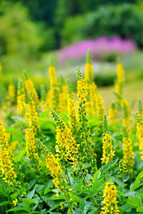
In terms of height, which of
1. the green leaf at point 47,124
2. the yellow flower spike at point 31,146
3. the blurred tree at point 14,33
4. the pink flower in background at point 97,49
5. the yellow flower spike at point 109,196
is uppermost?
the blurred tree at point 14,33

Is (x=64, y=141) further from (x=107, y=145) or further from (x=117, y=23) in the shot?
(x=117, y=23)

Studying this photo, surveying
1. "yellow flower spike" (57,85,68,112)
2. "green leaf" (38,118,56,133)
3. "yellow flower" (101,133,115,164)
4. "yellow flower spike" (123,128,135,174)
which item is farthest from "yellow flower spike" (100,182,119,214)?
"yellow flower spike" (57,85,68,112)

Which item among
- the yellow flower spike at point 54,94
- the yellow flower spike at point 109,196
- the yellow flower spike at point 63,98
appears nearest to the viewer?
Answer: the yellow flower spike at point 109,196

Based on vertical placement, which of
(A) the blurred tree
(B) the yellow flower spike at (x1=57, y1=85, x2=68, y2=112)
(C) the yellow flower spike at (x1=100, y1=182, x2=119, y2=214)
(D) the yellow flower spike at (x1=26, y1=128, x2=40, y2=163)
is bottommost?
(C) the yellow flower spike at (x1=100, y1=182, x2=119, y2=214)

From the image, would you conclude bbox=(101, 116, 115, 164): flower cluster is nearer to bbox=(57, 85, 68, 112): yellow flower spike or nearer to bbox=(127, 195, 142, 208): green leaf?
bbox=(127, 195, 142, 208): green leaf

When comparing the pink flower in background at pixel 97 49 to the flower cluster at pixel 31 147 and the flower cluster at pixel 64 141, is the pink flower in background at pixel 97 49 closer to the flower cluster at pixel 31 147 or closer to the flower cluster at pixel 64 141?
the flower cluster at pixel 31 147

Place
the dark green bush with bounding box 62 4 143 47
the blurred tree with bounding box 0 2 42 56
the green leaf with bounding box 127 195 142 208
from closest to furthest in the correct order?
the green leaf with bounding box 127 195 142 208
the blurred tree with bounding box 0 2 42 56
the dark green bush with bounding box 62 4 143 47

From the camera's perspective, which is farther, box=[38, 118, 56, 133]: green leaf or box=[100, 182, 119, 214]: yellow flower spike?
box=[38, 118, 56, 133]: green leaf

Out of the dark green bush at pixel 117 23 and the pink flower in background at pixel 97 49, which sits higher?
the dark green bush at pixel 117 23

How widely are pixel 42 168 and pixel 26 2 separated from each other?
1534 inches

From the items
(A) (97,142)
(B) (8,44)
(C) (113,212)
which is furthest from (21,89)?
(B) (8,44)

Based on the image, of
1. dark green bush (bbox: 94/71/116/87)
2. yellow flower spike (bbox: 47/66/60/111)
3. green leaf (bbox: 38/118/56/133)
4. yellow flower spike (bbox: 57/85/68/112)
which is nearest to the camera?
green leaf (bbox: 38/118/56/133)

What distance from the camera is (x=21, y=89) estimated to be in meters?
3.06

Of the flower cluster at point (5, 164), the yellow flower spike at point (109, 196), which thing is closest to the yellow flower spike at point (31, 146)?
the flower cluster at point (5, 164)
